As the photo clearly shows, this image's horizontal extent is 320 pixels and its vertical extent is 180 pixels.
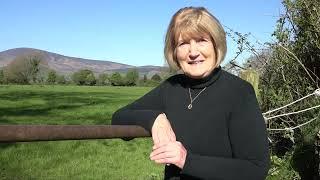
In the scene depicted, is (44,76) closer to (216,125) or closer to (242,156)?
(216,125)

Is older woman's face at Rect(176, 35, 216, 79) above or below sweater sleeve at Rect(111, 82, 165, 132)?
above

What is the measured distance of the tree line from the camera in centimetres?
9662

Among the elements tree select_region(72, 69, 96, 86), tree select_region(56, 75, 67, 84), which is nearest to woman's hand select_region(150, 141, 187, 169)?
tree select_region(72, 69, 96, 86)

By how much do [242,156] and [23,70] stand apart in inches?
3897

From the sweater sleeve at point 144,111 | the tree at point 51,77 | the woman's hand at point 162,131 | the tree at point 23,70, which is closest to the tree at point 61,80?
the tree at point 51,77

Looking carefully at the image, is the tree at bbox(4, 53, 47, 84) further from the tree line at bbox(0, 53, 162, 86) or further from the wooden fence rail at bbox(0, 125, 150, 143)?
the wooden fence rail at bbox(0, 125, 150, 143)

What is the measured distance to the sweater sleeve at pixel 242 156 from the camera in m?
2.00

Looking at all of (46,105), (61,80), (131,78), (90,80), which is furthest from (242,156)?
(61,80)

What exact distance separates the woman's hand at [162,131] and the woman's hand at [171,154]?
0.13 metres

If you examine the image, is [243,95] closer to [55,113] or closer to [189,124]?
[189,124]

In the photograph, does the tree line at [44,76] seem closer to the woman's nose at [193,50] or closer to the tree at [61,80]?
the tree at [61,80]

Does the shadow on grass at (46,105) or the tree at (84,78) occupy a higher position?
the tree at (84,78)

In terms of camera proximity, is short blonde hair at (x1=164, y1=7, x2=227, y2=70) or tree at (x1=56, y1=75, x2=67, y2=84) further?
tree at (x1=56, y1=75, x2=67, y2=84)

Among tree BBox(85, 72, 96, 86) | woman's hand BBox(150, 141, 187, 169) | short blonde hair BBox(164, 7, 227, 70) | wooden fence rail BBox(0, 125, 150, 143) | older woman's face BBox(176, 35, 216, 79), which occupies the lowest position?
tree BBox(85, 72, 96, 86)
